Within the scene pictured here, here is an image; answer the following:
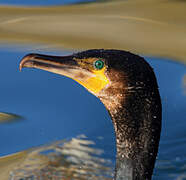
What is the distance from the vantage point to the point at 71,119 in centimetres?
507

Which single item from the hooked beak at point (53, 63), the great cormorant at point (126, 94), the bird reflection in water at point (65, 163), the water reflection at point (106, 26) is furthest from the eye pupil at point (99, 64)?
the water reflection at point (106, 26)

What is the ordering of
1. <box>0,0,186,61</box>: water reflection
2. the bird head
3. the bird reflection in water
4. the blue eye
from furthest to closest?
<box>0,0,186,61</box>: water reflection < the bird reflection in water < the blue eye < the bird head

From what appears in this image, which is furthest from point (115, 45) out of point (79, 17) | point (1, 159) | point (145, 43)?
point (1, 159)

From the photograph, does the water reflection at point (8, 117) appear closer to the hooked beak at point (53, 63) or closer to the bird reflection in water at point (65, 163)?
the bird reflection in water at point (65, 163)

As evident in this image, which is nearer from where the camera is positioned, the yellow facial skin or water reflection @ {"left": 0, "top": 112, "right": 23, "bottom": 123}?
the yellow facial skin

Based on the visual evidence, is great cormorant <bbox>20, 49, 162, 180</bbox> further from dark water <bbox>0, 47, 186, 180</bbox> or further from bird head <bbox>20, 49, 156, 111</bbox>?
dark water <bbox>0, 47, 186, 180</bbox>

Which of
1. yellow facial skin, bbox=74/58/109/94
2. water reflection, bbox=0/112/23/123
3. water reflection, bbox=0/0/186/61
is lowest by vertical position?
yellow facial skin, bbox=74/58/109/94

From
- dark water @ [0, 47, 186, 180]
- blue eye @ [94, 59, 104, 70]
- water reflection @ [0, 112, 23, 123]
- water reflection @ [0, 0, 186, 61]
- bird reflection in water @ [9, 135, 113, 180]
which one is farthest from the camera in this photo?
water reflection @ [0, 0, 186, 61]

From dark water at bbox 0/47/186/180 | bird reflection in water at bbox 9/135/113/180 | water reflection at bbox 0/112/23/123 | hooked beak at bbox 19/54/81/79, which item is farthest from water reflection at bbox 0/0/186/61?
hooked beak at bbox 19/54/81/79

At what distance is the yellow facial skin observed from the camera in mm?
3150

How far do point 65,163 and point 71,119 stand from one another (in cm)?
61

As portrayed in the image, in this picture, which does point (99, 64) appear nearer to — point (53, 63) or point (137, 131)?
point (53, 63)

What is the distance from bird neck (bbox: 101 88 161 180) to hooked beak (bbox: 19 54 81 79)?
0.28 m

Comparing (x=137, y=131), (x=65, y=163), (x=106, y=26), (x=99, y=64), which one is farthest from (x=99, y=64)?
(x=106, y=26)
